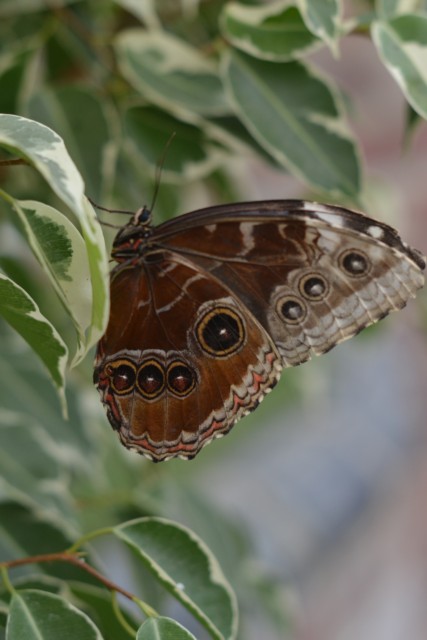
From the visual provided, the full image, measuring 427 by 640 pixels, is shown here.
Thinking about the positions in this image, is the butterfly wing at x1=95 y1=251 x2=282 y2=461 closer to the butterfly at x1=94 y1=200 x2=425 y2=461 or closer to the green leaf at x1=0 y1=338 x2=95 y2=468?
the butterfly at x1=94 y1=200 x2=425 y2=461

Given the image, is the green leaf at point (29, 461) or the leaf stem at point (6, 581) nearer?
the leaf stem at point (6, 581)

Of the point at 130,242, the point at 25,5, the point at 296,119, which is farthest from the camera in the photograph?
the point at 25,5

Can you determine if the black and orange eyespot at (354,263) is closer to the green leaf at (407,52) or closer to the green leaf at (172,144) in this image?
the green leaf at (407,52)

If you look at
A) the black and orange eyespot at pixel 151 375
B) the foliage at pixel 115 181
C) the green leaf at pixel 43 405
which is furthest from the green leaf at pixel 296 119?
the green leaf at pixel 43 405

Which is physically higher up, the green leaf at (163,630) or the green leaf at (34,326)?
the green leaf at (34,326)

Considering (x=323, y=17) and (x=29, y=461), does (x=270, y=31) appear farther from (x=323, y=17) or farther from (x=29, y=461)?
(x=29, y=461)

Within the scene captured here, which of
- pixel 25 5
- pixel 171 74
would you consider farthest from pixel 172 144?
pixel 25 5

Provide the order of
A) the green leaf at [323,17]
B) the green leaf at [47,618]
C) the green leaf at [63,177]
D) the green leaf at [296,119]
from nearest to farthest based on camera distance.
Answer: the green leaf at [63,177], the green leaf at [47,618], the green leaf at [323,17], the green leaf at [296,119]

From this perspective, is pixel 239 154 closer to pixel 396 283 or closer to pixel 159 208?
pixel 159 208

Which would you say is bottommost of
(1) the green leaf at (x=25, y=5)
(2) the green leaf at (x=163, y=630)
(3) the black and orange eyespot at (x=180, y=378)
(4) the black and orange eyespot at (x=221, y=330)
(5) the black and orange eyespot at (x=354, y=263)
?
(2) the green leaf at (x=163, y=630)
